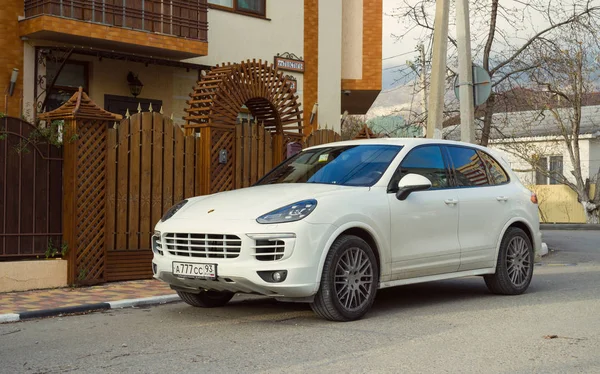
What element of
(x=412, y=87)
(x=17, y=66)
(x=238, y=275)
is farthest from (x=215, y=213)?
(x=412, y=87)

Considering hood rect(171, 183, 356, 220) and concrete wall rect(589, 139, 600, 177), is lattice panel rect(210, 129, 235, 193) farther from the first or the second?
concrete wall rect(589, 139, 600, 177)

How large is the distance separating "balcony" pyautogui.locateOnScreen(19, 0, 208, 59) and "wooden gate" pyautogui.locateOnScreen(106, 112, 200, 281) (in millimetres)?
4272

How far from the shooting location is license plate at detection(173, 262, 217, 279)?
7762 mm

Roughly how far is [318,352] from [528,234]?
4755mm

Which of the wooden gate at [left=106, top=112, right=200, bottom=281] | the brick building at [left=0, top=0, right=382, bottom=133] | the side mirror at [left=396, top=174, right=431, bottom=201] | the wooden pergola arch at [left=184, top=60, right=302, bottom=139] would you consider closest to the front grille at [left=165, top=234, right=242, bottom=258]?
the side mirror at [left=396, top=174, right=431, bottom=201]

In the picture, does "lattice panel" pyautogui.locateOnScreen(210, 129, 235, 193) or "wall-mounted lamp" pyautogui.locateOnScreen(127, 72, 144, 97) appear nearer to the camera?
"lattice panel" pyautogui.locateOnScreen(210, 129, 235, 193)

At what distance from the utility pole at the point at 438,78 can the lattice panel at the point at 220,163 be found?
4219 mm

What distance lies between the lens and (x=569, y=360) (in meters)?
6.23

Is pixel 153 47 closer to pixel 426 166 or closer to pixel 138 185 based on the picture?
pixel 138 185

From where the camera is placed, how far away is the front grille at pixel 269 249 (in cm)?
759

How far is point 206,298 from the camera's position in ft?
29.8

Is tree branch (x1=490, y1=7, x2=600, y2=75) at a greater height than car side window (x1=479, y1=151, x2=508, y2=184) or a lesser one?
greater

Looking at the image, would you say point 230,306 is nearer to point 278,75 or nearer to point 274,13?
point 278,75

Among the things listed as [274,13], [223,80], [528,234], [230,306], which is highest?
[274,13]
